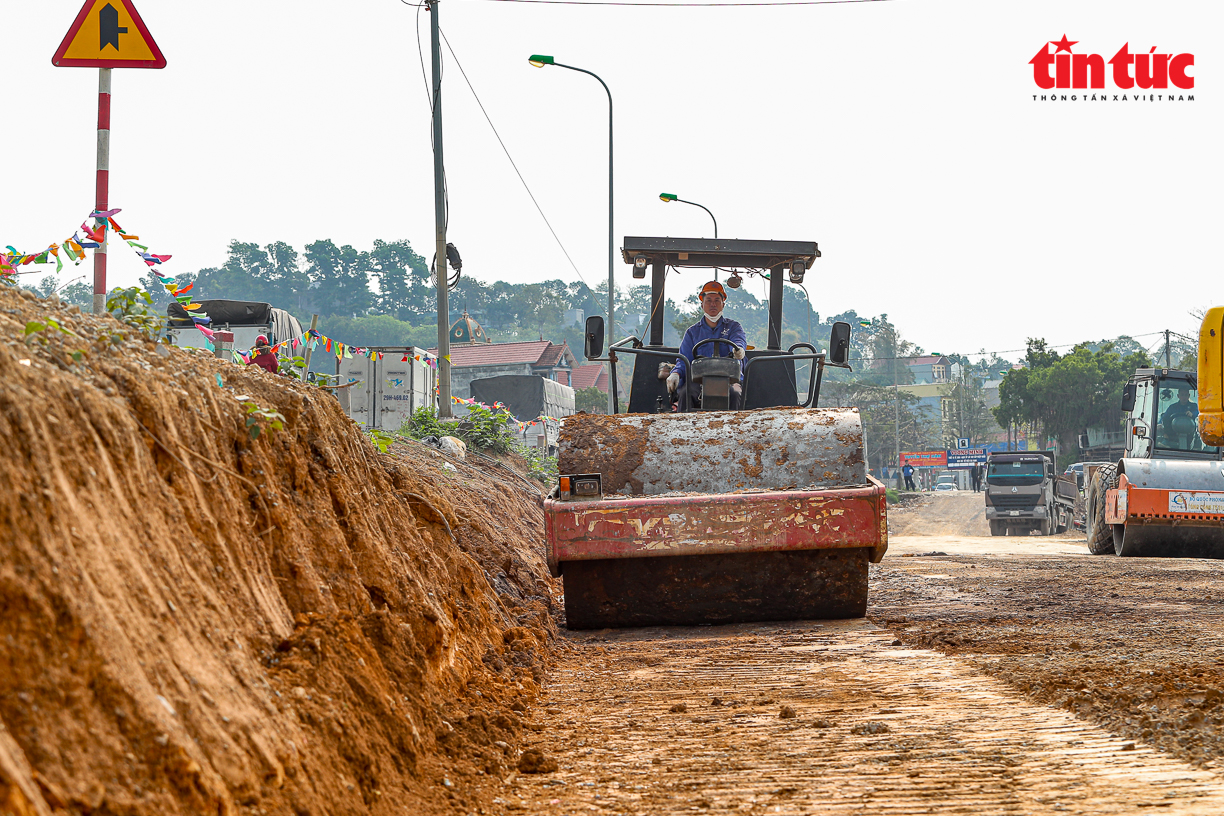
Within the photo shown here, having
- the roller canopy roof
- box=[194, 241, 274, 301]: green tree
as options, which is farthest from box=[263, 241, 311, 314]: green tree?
the roller canopy roof

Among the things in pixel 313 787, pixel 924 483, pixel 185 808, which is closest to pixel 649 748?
pixel 313 787

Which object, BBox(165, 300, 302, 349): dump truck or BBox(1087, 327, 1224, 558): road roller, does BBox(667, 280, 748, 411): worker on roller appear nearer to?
BBox(1087, 327, 1224, 558): road roller

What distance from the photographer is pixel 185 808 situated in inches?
87.9

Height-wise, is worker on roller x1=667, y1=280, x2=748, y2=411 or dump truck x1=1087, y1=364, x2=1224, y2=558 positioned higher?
worker on roller x1=667, y1=280, x2=748, y2=411

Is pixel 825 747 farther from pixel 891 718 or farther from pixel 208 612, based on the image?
pixel 208 612

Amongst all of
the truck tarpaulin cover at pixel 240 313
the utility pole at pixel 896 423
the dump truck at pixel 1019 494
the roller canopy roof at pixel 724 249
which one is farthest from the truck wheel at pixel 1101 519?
the utility pole at pixel 896 423

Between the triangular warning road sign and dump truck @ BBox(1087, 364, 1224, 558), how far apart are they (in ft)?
35.6

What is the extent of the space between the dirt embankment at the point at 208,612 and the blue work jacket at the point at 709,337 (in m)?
3.76

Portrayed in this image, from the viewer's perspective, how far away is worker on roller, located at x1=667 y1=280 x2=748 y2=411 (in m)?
8.43

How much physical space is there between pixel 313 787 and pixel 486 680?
7.03 feet

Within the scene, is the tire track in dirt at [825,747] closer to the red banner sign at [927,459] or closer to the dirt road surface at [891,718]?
the dirt road surface at [891,718]

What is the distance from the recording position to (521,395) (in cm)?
3747

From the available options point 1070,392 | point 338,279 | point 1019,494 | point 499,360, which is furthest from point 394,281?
point 1019,494

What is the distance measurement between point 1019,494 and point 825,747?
3145cm
